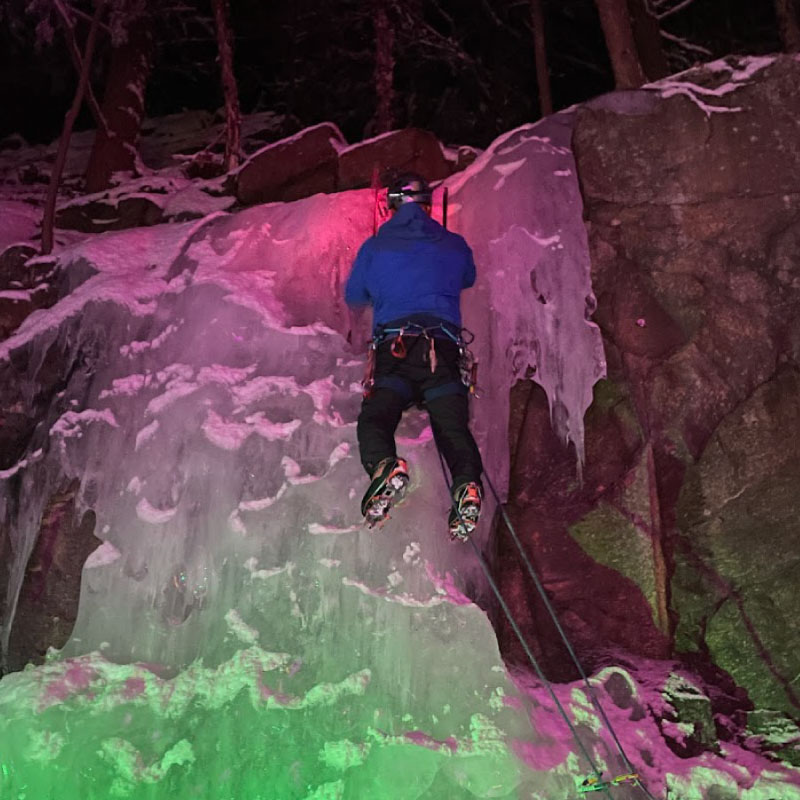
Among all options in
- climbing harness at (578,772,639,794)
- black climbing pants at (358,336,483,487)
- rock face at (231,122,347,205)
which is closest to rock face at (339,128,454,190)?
rock face at (231,122,347,205)

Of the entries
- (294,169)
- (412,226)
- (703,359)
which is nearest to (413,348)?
(412,226)

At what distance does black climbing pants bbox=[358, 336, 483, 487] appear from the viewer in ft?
11.5

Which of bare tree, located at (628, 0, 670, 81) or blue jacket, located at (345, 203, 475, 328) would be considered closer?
blue jacket, located at (345, 203, 475, 328)

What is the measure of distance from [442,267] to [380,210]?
1.22 m

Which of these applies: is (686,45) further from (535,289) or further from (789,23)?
(535,289)

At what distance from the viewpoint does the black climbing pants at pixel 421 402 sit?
3.50m

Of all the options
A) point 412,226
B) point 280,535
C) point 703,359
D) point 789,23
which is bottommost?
point 280,535

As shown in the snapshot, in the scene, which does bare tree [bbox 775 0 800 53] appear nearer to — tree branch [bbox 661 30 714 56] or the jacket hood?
tree branch [bbox 661 30 714 56]

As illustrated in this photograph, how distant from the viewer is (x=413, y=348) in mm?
3832

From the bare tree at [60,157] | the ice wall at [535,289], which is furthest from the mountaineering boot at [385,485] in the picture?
the bare tree at [60,157]

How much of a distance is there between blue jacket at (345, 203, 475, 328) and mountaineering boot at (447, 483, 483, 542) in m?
0.97

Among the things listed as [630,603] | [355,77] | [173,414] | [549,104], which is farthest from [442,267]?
[355,77]

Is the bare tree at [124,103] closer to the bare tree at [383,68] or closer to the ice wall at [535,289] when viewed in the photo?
the bare tree at [383,68]

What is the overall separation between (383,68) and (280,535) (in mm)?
7286
